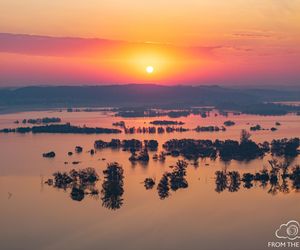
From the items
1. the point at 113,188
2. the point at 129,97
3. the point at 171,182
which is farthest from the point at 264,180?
the point at 129,97

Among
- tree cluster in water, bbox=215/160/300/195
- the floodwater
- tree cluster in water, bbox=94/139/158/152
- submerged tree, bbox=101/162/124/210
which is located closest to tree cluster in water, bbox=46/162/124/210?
submerged tree, bbox=101/162/124/210

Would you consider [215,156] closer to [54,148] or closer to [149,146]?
[149,146]

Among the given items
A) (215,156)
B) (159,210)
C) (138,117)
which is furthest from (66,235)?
(138,117)

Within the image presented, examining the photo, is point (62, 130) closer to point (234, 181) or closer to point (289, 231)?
point (234, 181)

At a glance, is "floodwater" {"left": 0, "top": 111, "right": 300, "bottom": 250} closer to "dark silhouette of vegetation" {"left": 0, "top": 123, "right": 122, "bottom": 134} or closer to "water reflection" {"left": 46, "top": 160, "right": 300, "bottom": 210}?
"water reflection" {"left": 46, "top": 160, "right": 300, "bottom": 210}

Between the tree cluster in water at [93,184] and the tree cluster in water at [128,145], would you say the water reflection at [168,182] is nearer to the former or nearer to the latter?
the tree cluster in water at [93,184]

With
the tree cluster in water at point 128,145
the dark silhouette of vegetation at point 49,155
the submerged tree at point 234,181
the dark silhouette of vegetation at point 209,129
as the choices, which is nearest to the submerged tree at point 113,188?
the submerged tree at point 234,181
